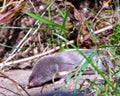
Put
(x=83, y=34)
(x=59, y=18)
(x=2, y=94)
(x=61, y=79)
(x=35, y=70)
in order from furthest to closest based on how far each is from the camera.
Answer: (x=59, y=18)
(x=83, y=34)
(x=35, y=70)
(x=61, y=79)
(x=2, y=94)

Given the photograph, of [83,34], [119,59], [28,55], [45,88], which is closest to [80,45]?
[83,34]

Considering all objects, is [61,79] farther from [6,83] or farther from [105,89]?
[105,89]

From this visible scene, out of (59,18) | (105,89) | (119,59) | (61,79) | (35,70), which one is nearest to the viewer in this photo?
(105,89)

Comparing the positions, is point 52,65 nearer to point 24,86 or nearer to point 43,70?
point 43,70

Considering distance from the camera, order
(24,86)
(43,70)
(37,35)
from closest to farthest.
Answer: (24,86), (43,70), (37,35)

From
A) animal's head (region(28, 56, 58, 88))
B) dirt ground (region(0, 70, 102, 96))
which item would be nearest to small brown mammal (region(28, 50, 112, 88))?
animal's head (region(28, 56, 58, 88))

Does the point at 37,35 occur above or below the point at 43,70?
above

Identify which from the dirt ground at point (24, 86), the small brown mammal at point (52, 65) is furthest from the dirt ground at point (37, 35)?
the small brown mammal at point (52, 65)

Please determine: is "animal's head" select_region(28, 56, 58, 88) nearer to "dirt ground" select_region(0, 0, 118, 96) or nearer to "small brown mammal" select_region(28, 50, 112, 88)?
"small brown mammal" select_region(28, 50, 112, 88)

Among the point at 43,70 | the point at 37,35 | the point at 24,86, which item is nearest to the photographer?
→ the point at 24,86

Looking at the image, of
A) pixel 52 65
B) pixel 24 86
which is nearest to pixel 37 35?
pixel 52 65

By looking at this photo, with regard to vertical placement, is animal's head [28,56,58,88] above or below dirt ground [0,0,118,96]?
below
